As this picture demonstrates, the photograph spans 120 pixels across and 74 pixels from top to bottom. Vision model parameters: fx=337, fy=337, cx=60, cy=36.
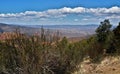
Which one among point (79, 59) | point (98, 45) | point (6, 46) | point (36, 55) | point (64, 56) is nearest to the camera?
point (36, 55)

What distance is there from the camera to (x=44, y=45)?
13.9 metres

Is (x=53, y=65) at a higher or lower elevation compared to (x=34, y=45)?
lower

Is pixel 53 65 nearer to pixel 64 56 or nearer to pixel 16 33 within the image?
pixel 64 56

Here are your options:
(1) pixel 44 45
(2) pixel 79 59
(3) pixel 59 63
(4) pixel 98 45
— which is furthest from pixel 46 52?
(4) pixel 98 45

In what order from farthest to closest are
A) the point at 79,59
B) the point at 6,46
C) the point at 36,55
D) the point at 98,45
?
the point at 98,45 < the point at 79,59 < the point at 6,46 < the point at 36,55

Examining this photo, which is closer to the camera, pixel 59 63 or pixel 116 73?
pixel 59 63

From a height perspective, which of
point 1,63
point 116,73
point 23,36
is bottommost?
point 116,73

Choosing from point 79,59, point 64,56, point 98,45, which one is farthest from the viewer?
point 98,45

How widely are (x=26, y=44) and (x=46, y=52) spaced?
935 millimetres

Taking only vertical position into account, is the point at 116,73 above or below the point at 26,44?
below

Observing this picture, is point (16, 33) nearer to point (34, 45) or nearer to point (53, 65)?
point (34, 45)

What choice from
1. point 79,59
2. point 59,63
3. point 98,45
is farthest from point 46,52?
point 98,45

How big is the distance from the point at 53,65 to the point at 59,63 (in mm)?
456

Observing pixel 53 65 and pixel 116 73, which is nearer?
pixel 53 65
